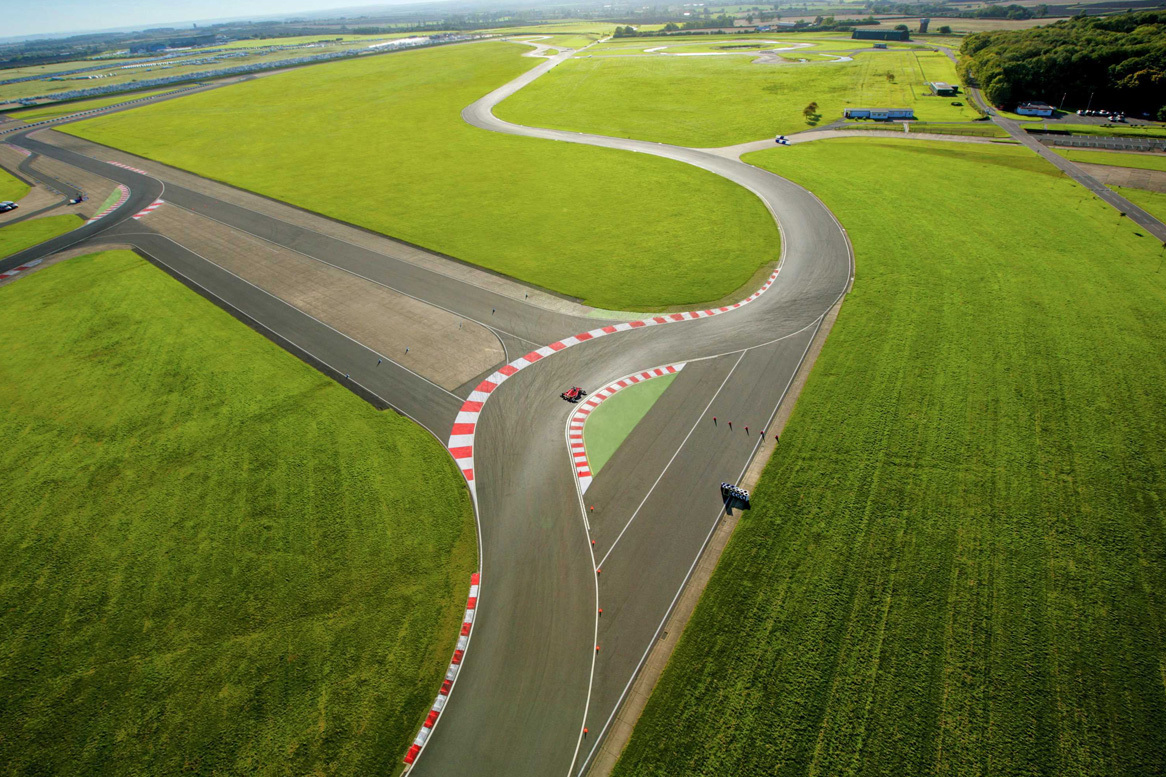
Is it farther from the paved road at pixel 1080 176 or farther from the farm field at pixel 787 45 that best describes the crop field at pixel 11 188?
the farm field at pixel 787 45

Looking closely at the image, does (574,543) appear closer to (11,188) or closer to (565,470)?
(565,470)

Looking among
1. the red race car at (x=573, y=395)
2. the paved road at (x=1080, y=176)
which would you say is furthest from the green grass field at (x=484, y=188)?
the paved road at (x=1080, y=176)

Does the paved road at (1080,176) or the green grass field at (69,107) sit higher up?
the green grass field at (69,107)

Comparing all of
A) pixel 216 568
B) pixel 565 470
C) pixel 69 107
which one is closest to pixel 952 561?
pixel 565 470

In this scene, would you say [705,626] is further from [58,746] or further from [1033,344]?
[1033,344]

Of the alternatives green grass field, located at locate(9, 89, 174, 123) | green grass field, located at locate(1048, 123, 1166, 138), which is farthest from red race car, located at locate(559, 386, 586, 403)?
green grass field, located at locate(9, 89, 174, 123)
